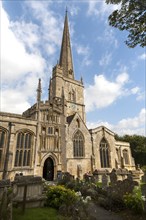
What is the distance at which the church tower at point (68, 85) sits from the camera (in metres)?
35.6

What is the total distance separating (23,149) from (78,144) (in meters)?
9.29

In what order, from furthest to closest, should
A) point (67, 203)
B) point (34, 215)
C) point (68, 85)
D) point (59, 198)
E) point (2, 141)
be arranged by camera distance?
point (68, 85)
point (2, 141)
point (59, 198)
point (67, 203)
point (34, 215)

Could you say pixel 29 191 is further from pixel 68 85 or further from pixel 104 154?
pixel 68 85

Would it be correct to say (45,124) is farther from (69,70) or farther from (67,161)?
(69,70)

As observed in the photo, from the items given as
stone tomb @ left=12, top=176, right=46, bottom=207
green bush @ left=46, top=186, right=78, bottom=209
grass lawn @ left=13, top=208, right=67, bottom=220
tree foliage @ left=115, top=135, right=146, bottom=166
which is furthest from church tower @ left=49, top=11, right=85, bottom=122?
grass lawn @ left=13, top=208, right=67, bottom=220

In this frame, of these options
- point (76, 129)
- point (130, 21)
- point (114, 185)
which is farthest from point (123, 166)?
point (130, 21)

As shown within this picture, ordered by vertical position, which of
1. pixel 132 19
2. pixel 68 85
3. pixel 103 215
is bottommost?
pixel 103 215

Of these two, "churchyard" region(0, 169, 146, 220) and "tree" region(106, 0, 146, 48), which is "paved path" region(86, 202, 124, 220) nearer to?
"churchyard" region(0, 169, 146, 220)

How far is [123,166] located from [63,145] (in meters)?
15.3

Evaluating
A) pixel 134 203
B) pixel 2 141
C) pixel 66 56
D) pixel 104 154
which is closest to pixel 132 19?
pixel 134 203

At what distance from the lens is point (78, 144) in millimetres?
25250

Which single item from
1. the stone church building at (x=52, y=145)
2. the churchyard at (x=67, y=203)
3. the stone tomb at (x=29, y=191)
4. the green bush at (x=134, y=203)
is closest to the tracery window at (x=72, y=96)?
the stone church building at (x=52, y=145)

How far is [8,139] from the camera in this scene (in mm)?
18594

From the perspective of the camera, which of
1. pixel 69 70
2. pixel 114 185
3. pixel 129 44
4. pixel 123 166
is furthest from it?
pixel 69 70
